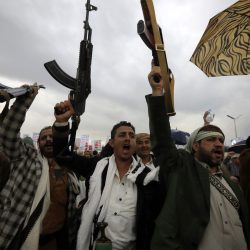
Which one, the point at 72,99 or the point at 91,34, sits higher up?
the point at 91,34

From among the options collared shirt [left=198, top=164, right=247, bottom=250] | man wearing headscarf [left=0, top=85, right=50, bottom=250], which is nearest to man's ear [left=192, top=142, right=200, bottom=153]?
collared shirt [left=198, top=164, right=247, bottom=250]

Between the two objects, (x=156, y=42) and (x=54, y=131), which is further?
(x=54, y=131)

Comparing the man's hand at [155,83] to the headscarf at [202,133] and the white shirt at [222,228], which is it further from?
the white shirt at [222,228]

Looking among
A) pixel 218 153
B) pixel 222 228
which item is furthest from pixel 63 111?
pixel 222 228

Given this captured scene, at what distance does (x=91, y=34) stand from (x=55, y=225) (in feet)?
9.52

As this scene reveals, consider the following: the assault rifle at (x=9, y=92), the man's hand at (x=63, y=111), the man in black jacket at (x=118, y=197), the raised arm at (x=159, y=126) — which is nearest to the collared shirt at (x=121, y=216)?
the man in black jacket at (x=118, y=197)

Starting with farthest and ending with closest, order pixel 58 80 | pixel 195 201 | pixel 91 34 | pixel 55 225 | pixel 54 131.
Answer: pixel 91 34 < pixel 58 80 < pixel 54 131 < pixel 55 225 < pixel 195 201

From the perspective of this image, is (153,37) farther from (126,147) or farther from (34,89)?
(126,147)

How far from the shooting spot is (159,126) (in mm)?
2199

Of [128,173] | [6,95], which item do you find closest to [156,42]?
[6,95]

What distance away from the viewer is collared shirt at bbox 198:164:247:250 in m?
1.99

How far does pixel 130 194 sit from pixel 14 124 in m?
1.12

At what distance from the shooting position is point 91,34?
448cm

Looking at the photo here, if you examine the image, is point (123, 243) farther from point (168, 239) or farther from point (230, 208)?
point (230, 208)
